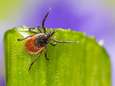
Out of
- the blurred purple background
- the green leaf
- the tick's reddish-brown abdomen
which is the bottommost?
the green leaf

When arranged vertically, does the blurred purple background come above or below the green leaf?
above

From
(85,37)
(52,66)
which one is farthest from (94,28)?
(52,66)

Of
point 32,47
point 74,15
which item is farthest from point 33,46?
point 74,15

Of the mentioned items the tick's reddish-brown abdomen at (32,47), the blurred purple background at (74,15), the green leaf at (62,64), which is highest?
the blurred purple background at (74,15)

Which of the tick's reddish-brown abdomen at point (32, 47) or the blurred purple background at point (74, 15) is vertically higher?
the blurred purple background at point (74, 15)

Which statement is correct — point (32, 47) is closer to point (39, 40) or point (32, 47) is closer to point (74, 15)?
point (39, 40)

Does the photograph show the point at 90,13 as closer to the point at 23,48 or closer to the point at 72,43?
the point at 72,43
